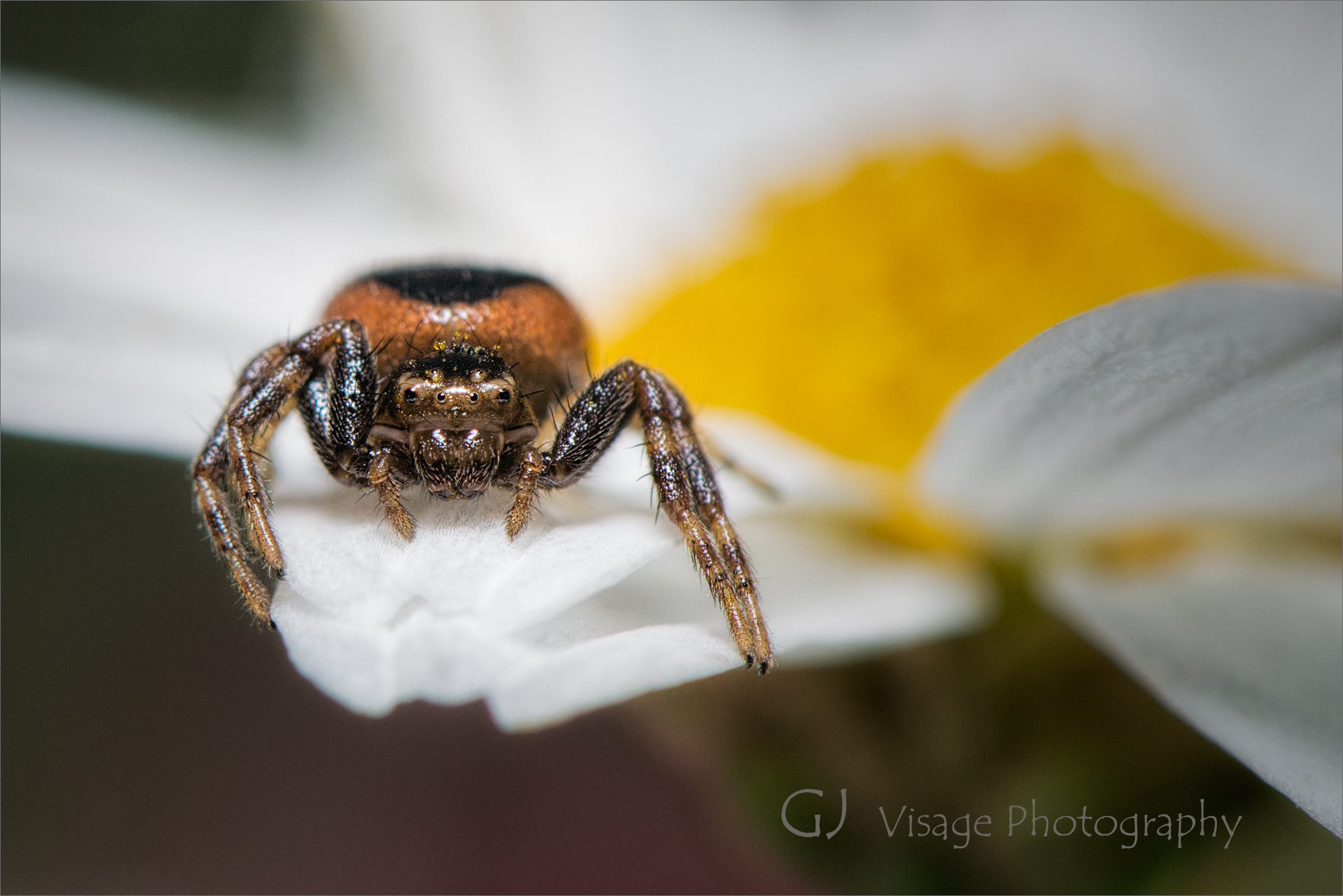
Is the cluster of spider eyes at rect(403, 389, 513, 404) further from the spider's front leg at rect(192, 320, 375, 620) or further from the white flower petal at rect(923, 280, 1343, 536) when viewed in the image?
the white flower petal at rect(923, 280, 1343, 536)

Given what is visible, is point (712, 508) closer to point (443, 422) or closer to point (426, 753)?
point (443, 422)

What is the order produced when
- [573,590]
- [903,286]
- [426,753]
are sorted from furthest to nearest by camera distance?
[426,753]
[903,286]
[573,590]

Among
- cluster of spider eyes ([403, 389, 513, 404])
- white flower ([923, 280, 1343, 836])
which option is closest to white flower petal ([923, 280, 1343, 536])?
white flower ([923, 280, 1343, 836])

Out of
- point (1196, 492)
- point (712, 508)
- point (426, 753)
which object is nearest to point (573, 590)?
point (712, 508)

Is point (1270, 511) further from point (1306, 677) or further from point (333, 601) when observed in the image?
point (333, 601)

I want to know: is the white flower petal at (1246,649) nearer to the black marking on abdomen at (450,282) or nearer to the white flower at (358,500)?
the white flower at (358,500)

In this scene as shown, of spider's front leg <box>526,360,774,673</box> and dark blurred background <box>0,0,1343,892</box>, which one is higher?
Answer: spider's front leg <box>526,360,774,673</box>
